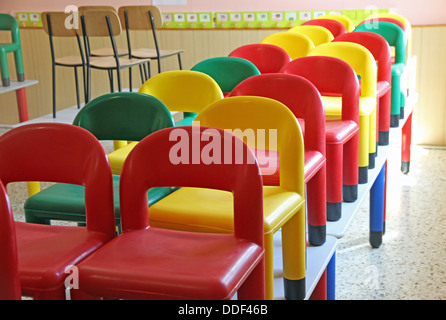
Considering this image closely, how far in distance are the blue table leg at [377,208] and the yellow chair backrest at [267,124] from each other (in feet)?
5.82

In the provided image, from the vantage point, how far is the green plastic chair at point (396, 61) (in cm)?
430

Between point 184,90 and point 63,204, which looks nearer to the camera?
point 63,204

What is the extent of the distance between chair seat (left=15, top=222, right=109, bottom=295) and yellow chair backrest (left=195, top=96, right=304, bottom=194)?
0.67m

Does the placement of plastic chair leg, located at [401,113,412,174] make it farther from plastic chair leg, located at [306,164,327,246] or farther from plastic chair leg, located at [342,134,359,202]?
plastic chair leg, located at [306,164,327,246]

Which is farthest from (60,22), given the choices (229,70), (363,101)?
(363,101)

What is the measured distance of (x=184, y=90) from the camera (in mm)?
3426

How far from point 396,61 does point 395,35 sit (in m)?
0.25

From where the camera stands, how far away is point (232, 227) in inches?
85.4

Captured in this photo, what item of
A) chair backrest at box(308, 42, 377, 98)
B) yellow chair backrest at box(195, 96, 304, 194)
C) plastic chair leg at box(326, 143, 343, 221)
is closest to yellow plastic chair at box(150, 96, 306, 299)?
yellow chair backrest at box(195, 96, 304, 194)

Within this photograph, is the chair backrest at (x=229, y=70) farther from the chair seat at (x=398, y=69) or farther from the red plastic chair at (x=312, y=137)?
the chair seat at (x=398, y=69)

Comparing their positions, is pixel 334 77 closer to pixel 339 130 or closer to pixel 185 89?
pixel 339 130

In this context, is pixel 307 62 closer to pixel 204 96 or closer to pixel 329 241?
pixel 204 96

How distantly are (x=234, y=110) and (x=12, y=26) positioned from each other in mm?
4898

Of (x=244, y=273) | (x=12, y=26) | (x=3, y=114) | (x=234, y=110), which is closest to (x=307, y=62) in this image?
(x=234, y=110)
